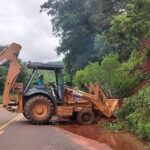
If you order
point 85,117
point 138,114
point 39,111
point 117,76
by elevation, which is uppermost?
point 117,76

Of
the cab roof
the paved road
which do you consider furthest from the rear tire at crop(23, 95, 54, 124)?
the paved road

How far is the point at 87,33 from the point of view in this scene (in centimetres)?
6034

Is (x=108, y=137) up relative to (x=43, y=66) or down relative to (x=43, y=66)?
down

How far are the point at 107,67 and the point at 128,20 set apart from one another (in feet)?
20.6

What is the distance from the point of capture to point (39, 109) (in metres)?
24.9

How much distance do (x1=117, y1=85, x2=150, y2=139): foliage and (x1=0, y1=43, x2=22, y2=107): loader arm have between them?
5.51 metres

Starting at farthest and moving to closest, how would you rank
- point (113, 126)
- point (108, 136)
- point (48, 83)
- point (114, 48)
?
point (114, 48)
point (48, 83)
point (113, 126)
point (108, 136)

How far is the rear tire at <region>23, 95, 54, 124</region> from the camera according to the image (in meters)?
24.8

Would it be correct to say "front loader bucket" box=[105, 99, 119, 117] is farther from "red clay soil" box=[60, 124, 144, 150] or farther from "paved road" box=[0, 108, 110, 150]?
Answer: "paved road" box=[0, 108, 110, 150]

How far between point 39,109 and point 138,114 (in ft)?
22.2

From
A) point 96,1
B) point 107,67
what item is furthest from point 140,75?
point 96,1

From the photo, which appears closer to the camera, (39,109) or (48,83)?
(39,109)

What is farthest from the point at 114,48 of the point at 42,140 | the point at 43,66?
the point at 42,140

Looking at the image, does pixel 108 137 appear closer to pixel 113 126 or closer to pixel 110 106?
pixel 113 126
